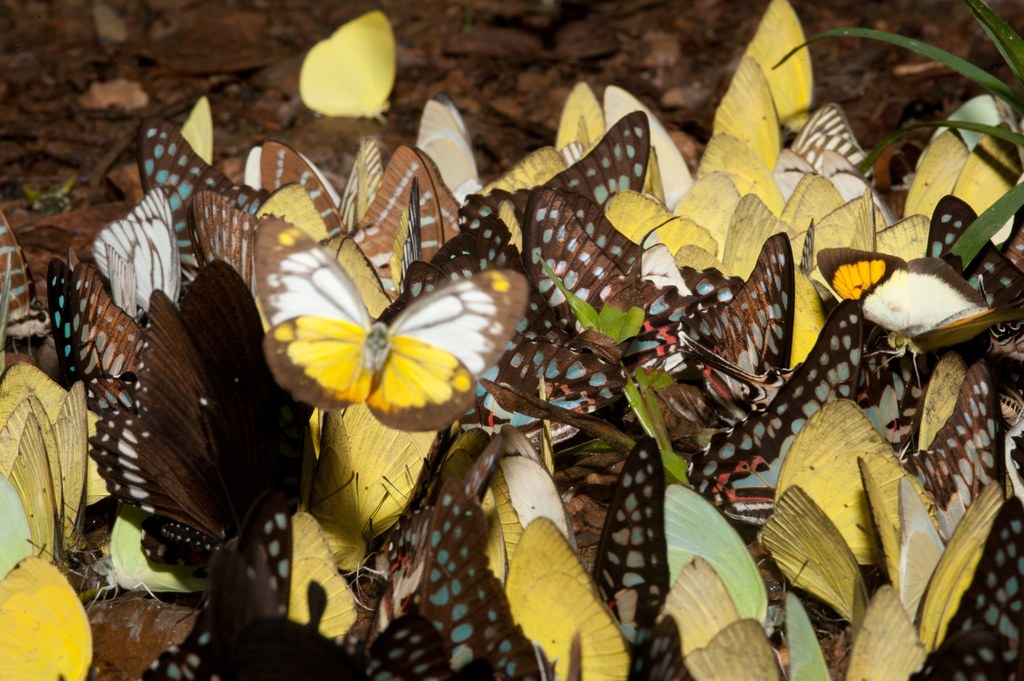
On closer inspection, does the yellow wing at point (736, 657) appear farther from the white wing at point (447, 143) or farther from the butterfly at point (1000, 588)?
the white wing at point (447, 143)

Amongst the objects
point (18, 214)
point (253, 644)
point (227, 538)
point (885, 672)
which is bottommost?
point (18, 214)

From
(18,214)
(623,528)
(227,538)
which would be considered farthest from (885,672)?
(18,214)

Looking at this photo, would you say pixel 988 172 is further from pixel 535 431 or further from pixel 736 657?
pixel 736 657

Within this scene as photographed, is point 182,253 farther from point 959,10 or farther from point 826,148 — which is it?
point 959,10

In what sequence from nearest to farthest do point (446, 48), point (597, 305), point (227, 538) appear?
point (227, 538), point (597, 305), point (446, 48)

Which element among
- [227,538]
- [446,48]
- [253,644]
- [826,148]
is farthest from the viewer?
[446,48]

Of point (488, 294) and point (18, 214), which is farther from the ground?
point (488, 294)
